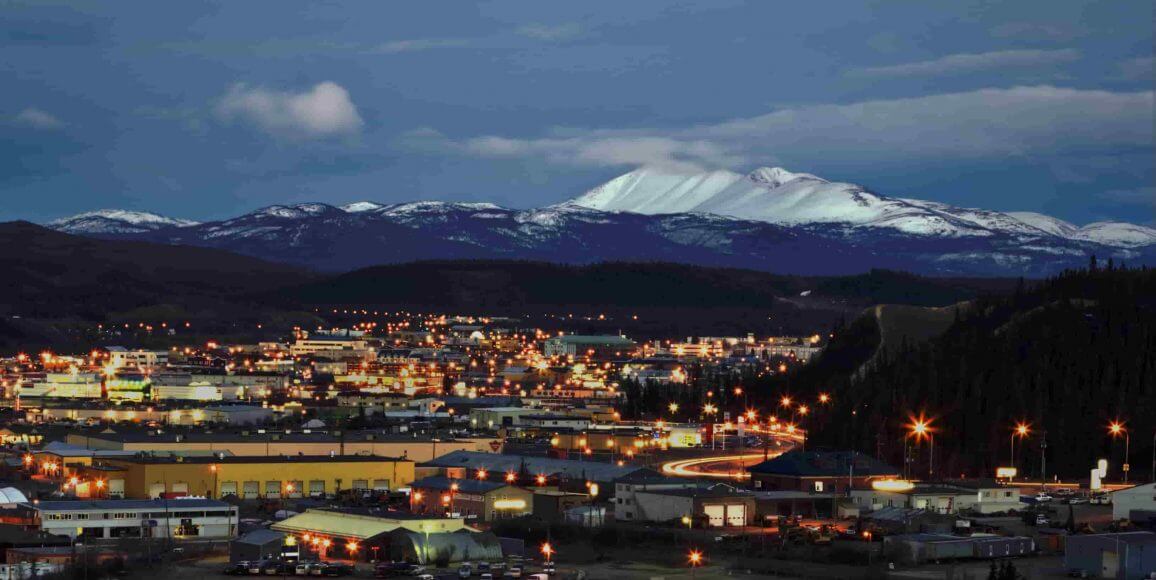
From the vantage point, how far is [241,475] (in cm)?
7512

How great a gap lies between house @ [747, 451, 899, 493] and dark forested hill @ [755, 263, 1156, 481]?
650cm

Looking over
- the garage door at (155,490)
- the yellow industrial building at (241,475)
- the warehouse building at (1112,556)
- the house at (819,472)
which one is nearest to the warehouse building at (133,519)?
the garage door at (155,490)

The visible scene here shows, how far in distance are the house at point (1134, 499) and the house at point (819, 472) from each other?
9185mm

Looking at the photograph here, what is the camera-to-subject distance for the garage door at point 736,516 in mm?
63156

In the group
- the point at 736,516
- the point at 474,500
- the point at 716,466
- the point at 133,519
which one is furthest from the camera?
the point at 716,466

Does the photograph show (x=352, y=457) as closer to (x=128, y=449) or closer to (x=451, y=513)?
(x=128, y=449)

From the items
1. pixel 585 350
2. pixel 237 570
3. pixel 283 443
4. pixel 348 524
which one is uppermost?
pixel 585 350

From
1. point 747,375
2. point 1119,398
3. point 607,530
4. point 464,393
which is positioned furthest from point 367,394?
point 607,530

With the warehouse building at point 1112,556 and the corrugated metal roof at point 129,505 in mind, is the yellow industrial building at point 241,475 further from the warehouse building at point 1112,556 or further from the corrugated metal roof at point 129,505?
the warehouse building at point 1112,556

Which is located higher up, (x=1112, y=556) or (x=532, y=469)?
(x=532, y=469)

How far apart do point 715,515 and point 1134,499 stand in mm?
12299

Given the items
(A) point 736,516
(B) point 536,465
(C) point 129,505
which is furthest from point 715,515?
(C) point 129,505

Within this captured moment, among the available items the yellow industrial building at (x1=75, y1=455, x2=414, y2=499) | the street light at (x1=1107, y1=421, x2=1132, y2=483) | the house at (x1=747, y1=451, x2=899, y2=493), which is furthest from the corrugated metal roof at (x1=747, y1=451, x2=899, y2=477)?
the yellow industrial building at (x1=75, y1=455, x2=414, y2=499)

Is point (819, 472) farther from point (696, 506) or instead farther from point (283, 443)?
point (283, 443)
